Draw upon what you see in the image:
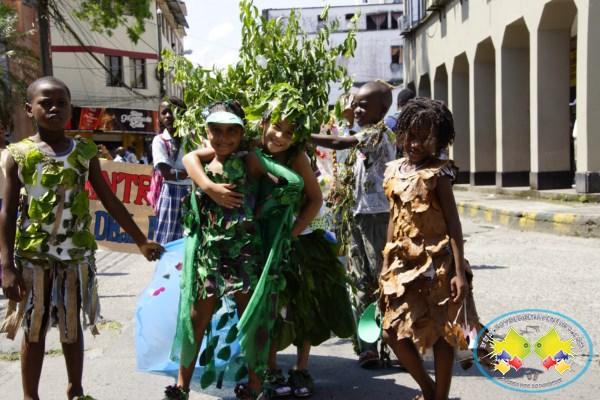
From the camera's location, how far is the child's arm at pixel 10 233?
11.0 ft

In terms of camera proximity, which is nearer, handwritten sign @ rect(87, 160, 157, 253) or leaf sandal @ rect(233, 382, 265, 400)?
leaf sandal @ rect(233, 382, 265, 400)

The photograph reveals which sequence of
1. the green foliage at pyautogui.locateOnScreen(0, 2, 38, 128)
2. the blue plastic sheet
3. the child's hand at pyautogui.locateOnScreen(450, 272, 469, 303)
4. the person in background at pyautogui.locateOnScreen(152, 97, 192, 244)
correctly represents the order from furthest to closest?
1. the green foliage at pyautogui.locateOnScreen(0, 2, 38, 128)
2. the person in background at pyautogui.locateOnScreen(152, 97, 192, 244)
3. the blue plastic sheet
4. the child's hand at pyautogui.locateOnScreen(450, 272, 469, 303)

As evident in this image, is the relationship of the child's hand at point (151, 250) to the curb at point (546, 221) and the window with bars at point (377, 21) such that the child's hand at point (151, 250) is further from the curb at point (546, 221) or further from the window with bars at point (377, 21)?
the window with bars at point (377, 21)

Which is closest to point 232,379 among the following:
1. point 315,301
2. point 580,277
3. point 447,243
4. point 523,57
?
point 315,301

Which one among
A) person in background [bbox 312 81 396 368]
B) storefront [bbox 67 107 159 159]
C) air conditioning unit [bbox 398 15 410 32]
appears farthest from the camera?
storefront [bbox 67 107 159 159]

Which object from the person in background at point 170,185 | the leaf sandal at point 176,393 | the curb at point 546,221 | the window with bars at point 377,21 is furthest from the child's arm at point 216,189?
the window with bars at point 377,21

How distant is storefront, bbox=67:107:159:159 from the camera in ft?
112

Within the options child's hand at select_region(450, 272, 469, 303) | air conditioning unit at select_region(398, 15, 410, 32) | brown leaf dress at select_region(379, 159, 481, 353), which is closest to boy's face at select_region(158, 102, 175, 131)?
brown leaf dress at select_region(379, 159, 481, 353)

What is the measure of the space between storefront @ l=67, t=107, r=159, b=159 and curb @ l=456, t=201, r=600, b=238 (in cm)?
2423

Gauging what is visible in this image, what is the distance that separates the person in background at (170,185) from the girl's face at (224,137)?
2002 mm

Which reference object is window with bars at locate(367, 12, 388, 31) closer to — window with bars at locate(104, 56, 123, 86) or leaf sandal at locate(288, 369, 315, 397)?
window with bars at locate(104, 56, 123, 86)

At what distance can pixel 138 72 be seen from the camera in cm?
3897

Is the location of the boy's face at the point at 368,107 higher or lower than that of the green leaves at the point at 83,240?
higher

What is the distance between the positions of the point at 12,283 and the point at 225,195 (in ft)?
3.53
